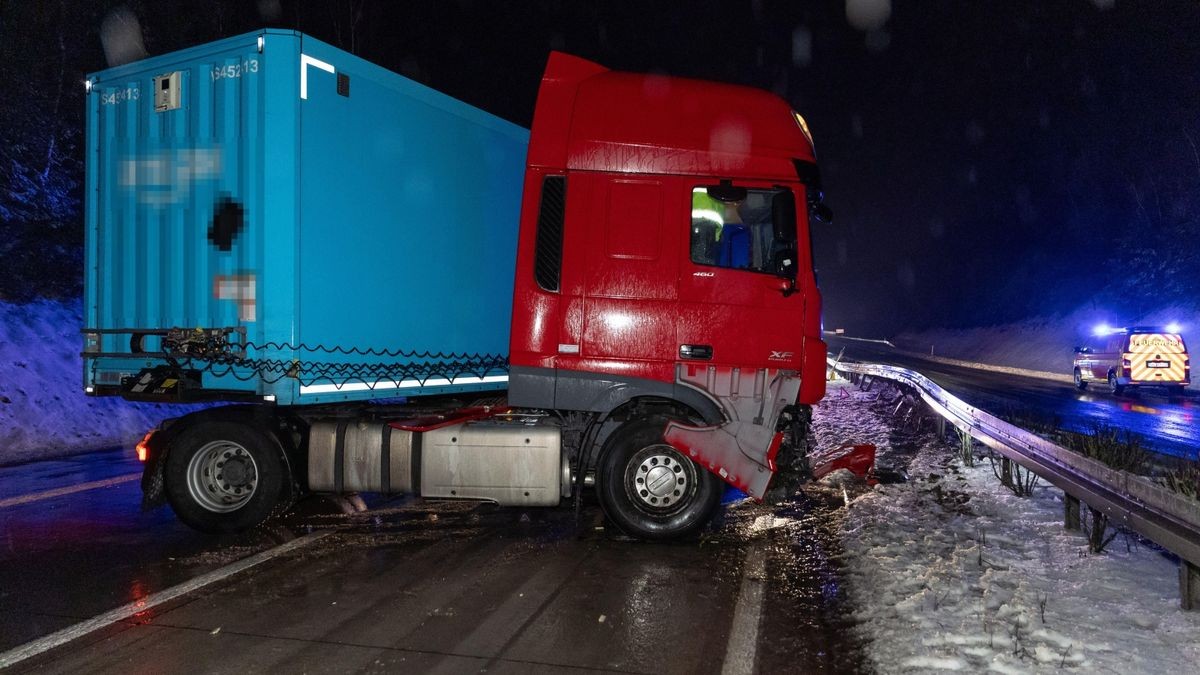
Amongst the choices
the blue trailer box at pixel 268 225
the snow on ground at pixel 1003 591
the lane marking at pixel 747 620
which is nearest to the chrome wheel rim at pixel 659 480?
the lane marking at pixel 747 620

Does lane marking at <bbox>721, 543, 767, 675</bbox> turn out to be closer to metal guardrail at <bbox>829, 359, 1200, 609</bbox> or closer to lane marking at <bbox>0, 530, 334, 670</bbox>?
metal guardrail at <bbox>829, 359, 1200, 609</bbox>

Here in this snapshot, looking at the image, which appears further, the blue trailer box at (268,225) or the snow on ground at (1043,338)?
the snow on ground at (1043,338)

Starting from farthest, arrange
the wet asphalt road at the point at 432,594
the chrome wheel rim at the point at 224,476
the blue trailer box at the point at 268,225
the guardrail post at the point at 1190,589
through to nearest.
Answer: the chrome wheel rim at the point at 224,476
the blue trailer box at the point at 268,225
the guardrail post at the point at 1190,589
the wet asphalt road at the point at 432,594

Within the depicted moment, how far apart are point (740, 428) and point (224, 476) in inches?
168

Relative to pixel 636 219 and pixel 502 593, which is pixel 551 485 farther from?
pixel 636 219

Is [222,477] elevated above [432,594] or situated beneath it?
elevated above

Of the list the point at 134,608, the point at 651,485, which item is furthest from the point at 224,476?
the point at 651,485

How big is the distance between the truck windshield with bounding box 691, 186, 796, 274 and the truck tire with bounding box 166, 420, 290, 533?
3.87 meters

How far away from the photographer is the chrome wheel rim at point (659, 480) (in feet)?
20.4

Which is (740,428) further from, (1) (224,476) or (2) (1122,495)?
(1) (224,476)

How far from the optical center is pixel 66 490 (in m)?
8.08

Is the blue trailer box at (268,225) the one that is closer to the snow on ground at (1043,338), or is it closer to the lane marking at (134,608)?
the lane marking at (134,608)

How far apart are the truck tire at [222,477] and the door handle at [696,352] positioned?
3.42 meters

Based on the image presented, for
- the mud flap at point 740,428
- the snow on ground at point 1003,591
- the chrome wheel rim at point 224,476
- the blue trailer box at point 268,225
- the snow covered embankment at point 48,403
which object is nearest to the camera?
the snow on ground at point 1003,591
